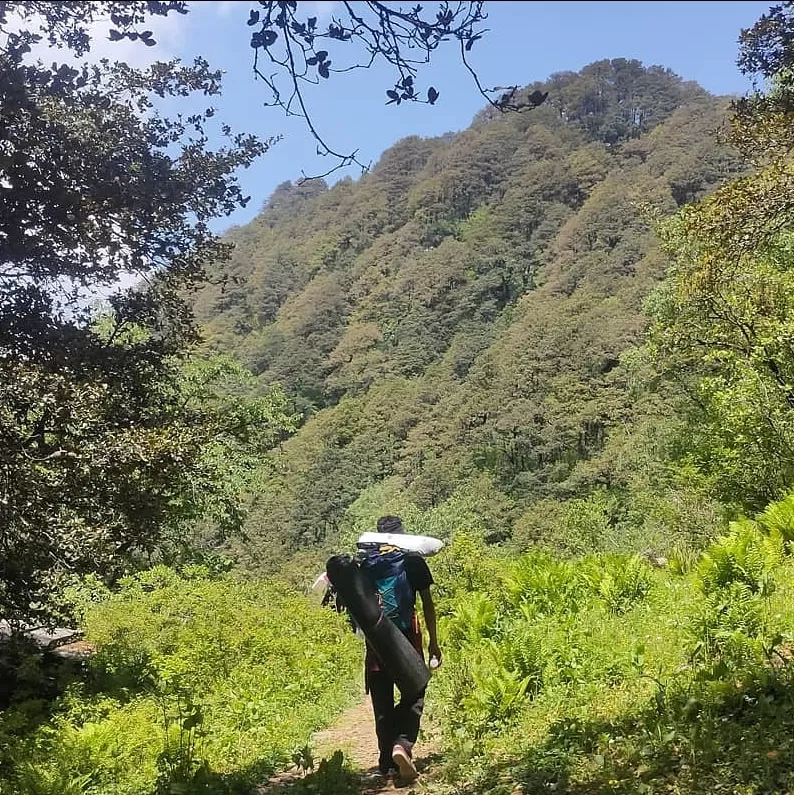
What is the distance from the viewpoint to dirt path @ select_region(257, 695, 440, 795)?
14.7 feet

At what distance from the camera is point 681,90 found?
101 m

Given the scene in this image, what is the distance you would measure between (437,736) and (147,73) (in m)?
7.05

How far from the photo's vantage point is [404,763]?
4.37m

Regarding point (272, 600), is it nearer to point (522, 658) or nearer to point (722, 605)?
point (522, 658)

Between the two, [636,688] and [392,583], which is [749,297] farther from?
[392,583]

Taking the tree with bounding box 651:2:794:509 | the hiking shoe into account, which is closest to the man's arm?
the hiking shoe

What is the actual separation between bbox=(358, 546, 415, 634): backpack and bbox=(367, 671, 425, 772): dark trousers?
370mm

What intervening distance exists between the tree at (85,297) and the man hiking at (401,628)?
103 inches

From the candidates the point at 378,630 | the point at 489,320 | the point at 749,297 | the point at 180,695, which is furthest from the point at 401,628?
the point at 489,320

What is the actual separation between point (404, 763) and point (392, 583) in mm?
1081

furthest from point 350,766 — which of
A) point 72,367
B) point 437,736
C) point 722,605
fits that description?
point 72,367

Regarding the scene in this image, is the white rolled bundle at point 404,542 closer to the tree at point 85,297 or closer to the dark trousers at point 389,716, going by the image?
the dark trousers at point 389,716

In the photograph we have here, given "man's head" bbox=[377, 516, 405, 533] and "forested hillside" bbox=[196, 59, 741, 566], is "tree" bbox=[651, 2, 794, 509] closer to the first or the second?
"forested hillside" bbox=[196, 59, 741, 566]

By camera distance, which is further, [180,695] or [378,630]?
[180,695]
